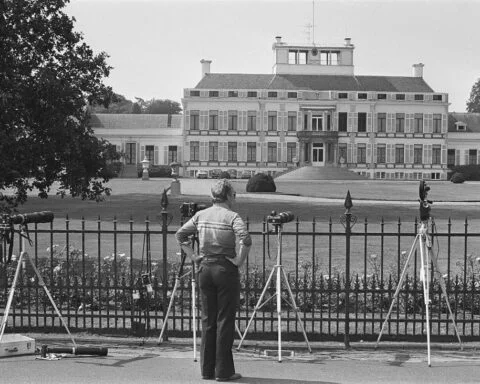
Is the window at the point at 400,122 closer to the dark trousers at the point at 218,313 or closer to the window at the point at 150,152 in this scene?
the window at the point at 150,152

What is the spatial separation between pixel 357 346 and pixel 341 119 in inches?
2700

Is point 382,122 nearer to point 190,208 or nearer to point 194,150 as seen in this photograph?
point 194,150

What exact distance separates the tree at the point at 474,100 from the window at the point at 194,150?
36.1 m

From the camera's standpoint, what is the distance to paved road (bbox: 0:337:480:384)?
643 cm

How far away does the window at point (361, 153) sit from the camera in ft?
246

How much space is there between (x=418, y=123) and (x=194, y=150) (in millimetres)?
21172

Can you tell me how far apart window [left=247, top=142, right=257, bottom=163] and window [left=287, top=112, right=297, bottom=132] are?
365 centimetres

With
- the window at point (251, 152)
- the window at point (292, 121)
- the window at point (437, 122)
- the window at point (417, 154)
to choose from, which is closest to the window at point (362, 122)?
the window at point (417, 154)

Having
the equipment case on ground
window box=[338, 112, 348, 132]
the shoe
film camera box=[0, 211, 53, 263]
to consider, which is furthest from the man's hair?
window box=[338, 112, 348, 132]

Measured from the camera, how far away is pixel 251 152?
75375 mm

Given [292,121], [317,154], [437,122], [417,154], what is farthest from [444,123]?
[292,121]

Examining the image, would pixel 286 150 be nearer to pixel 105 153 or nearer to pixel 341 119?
pixel 341 119

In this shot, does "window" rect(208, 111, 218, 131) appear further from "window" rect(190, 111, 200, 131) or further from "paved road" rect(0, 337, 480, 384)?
"paved road" rect(0, 337, 480, 384)

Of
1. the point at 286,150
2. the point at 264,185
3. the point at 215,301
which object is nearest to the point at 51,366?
the point at 215,301
